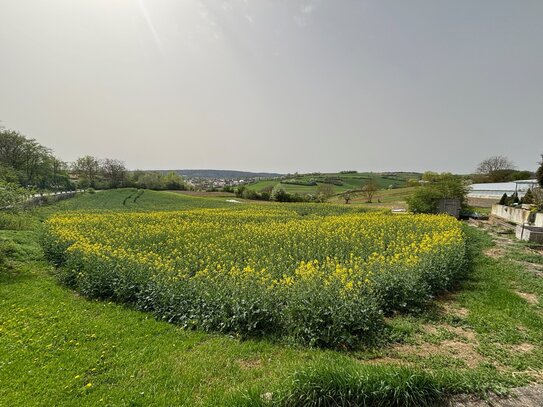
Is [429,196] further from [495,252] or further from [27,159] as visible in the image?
[27,159]

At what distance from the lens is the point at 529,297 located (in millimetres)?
7648

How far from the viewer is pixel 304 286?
6.39 m

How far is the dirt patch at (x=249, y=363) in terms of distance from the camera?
4762 millimetres

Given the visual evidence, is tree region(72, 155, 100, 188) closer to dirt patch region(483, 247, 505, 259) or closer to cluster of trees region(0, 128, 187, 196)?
cluster of trees region(0, 128, 187, 196)

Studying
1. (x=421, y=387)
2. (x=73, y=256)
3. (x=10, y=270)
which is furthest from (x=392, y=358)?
(x=10, y=270)

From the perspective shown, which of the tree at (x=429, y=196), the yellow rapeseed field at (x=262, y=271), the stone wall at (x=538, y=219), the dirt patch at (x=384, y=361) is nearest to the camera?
the dirt patch at (x=384, y=361)

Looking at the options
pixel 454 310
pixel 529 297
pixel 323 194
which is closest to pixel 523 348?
pixel 454 310

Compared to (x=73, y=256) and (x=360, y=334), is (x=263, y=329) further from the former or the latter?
(x=73, y=256)

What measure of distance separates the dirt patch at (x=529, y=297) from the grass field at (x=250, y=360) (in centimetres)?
2

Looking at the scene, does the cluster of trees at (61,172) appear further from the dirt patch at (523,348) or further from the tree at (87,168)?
the dirt patch at (523,348)

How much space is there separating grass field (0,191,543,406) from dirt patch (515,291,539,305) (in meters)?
0.02

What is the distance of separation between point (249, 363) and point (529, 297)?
317 inches

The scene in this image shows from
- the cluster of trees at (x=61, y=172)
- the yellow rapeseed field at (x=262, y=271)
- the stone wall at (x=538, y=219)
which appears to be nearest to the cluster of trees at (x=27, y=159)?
the cluster of trees at (x=61, y=172)

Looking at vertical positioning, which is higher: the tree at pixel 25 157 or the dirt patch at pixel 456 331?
the tree at pixel 25 157
